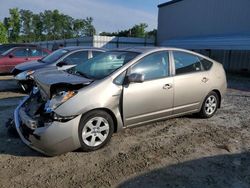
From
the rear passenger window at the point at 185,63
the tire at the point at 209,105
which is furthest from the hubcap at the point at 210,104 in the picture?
the rear passenger window at the point at 185,63

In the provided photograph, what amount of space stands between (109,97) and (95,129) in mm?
539

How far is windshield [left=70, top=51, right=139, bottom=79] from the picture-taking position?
487 centimetres

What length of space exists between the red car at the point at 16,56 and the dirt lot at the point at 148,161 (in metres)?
7.75

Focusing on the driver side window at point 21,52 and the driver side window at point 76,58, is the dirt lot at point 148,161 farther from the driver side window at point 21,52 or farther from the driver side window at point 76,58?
the driver side window at point 21,52

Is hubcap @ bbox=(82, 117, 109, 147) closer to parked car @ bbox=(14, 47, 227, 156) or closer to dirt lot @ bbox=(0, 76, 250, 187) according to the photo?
parked car @ bbox=(14, 47, 227, 156)

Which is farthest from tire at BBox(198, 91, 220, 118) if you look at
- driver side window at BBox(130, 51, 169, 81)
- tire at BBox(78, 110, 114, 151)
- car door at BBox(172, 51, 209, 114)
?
tire at BBox(78, 110, 114, 151)

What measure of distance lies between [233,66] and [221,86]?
1654 centimetres

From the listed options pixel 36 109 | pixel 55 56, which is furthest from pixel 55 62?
pixel 36 109

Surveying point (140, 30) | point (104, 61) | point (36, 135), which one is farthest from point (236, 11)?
point (140, 30)

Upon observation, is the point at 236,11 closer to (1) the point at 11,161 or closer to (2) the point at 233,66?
(2) the point at 233,66

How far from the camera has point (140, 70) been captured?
4.95m

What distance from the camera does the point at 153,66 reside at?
516 cm

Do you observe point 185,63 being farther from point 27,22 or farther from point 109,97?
point 27,22

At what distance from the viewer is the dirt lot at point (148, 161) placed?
3564mm
